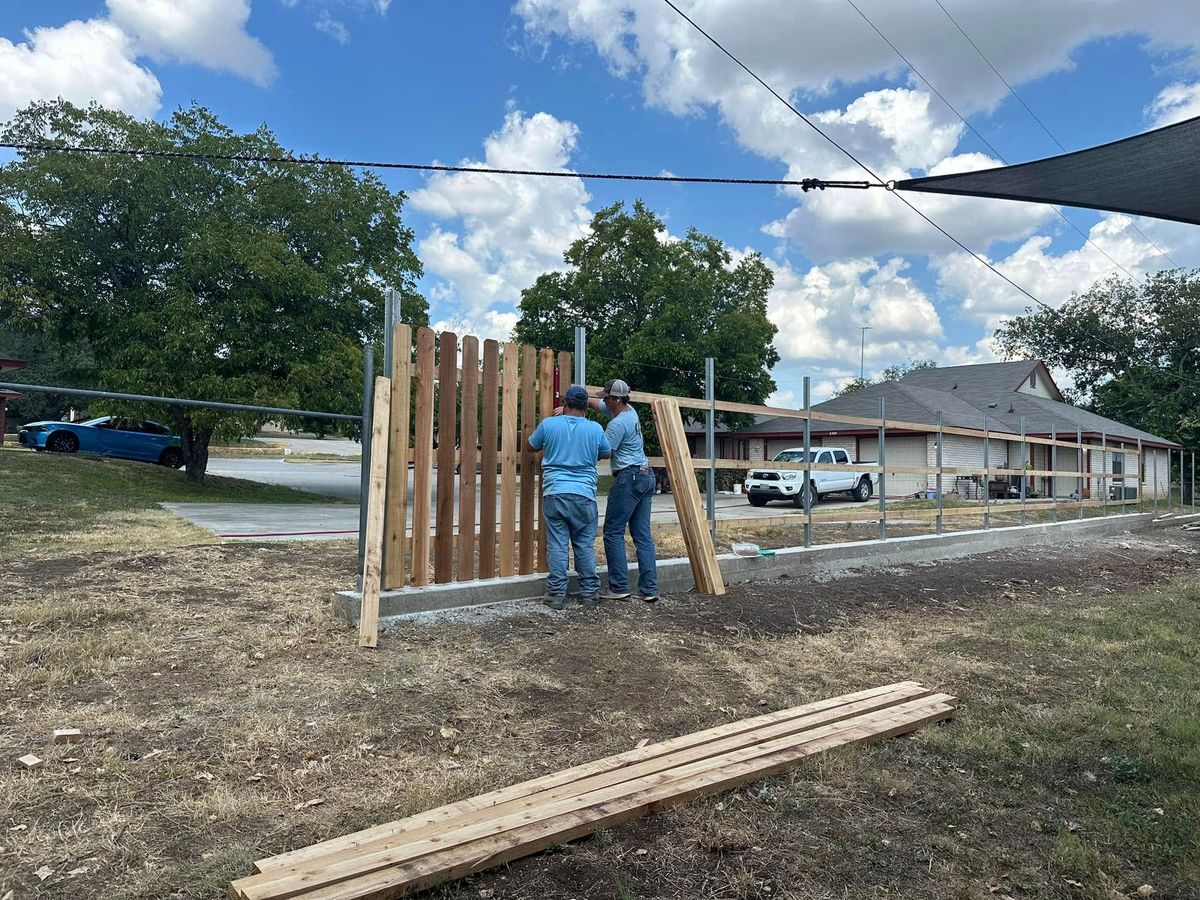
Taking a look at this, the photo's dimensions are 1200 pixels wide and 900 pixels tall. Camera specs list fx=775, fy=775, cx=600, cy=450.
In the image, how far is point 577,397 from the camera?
5.87 metres

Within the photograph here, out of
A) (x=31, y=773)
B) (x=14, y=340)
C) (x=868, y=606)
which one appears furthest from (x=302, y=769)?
(x=14, y=340)

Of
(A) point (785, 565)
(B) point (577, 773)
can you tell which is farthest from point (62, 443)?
(B) point (577, 773)

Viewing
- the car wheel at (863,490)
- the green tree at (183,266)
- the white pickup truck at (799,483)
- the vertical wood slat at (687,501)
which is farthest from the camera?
the car wheel at (863,490)

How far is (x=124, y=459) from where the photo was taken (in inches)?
821

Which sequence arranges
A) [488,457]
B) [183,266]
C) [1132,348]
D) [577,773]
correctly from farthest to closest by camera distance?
[1132,348] → [183,266] → [488,457] → [577,773]

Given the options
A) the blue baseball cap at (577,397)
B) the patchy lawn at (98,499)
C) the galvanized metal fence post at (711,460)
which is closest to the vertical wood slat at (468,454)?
the blue baseball cap at (577,397)

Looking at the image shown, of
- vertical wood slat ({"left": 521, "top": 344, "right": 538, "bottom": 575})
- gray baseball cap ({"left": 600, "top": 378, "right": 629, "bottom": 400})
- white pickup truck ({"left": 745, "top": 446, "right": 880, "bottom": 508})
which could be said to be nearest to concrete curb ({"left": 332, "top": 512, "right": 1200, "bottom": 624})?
vertical wood slat ({"left": 521, "top": 344, "right": 538, "bottom": 575})

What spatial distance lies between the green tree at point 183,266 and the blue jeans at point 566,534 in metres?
12.3

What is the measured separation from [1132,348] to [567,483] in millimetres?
48965

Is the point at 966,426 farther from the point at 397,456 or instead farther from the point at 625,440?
the point at 397,456

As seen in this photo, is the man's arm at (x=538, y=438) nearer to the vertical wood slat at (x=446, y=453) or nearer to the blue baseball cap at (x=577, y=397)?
the blue baseball cap at (x=577, y=397)

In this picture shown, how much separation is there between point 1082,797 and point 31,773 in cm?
393

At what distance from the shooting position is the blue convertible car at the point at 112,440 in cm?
2080

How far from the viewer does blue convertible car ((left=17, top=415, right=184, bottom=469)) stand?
68.2 ft
